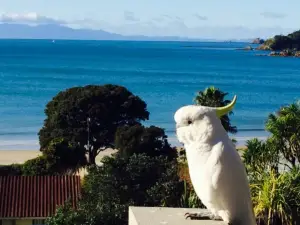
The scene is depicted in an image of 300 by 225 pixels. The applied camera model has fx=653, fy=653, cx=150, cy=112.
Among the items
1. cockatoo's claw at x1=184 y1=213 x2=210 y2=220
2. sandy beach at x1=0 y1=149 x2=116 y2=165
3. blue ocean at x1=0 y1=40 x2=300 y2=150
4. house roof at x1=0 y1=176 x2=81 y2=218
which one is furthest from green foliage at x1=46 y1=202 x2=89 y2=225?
blue ocean at x1=0 y1=40 x2=300 y2=150

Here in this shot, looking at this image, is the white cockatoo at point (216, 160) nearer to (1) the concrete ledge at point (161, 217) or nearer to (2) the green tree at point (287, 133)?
(1) the concrete ledge at point (161, 217)

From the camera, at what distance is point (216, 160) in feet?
19.1

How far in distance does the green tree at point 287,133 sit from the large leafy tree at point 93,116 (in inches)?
510

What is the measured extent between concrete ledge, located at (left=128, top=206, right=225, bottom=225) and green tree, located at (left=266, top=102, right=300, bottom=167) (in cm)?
988

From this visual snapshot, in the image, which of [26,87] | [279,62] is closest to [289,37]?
[279,62]

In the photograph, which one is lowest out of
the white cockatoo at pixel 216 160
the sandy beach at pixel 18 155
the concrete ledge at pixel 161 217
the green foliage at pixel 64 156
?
the sandy beach at pixel 18 155

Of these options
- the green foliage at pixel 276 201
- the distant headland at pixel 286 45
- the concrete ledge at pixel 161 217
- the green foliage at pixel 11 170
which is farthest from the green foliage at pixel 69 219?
the distant headland at pixel 286 45

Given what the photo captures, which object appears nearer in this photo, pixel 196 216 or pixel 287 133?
pixel 196 216

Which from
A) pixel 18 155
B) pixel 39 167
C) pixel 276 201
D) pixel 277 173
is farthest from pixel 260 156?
pixel 18 155

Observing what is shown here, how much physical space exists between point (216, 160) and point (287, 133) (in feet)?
35.3

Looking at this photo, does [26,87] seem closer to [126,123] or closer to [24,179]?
[126,123]

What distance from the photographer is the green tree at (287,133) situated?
16.1 meters

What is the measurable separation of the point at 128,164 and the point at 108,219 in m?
2.54

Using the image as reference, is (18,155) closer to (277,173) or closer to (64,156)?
(64,156)
